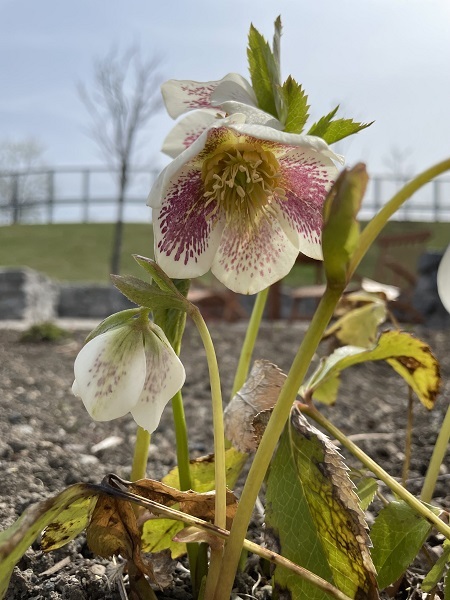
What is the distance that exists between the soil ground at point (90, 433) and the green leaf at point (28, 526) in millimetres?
204

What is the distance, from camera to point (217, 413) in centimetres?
45

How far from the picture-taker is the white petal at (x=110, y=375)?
428 millimetres

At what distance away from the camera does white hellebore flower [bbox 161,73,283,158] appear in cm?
45

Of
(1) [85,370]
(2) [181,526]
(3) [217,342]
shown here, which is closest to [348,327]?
(2) [181,526]

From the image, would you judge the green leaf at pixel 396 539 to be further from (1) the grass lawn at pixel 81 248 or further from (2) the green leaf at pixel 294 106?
(1) the grass lawn at pixel 81 248

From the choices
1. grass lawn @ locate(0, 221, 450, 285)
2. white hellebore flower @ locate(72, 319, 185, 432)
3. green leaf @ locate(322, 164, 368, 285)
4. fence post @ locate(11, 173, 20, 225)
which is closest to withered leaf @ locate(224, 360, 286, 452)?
white hellebore flower @ locate(72, 319, 185, 432)

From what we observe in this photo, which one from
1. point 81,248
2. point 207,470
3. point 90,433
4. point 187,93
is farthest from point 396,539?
point 81,248

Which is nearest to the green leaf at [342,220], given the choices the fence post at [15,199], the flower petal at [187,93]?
the flower petal at [187,93]

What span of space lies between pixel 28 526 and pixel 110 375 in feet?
0.34

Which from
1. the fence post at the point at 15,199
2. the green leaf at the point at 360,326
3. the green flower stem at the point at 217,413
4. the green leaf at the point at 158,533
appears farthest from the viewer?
the fence post at the point at 15,199

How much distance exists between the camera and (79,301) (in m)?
7.65

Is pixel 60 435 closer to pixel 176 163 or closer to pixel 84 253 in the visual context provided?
pixel 176 163

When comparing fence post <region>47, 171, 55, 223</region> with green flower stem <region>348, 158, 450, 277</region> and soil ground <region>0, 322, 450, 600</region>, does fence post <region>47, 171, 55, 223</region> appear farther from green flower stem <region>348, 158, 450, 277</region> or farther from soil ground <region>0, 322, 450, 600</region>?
green flower stem <region>348, 158, 450, 277</region>

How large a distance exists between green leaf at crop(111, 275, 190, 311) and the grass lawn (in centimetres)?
1140
